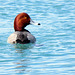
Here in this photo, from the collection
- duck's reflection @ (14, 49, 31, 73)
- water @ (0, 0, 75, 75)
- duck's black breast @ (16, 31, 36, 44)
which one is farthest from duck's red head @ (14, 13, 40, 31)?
duck's reflection @ (14, 49, 31, 73)

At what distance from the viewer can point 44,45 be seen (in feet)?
37.6

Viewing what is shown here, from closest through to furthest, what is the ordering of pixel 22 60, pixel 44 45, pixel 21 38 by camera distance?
pixel 22 60, pixel 21 38, pixel 44 45

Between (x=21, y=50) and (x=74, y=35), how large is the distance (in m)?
2.89

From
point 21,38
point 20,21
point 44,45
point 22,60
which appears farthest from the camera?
point 20,21

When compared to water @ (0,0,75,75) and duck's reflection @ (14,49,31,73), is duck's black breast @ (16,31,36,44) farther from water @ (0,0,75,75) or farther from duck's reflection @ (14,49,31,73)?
duck's reflection @ (14,49,31,73)

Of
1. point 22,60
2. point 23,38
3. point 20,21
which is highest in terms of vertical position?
point 20,21

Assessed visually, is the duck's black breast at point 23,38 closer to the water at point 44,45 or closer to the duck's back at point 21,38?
the duck's back at point 21,38

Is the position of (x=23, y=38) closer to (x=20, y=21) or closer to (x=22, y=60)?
(x=20, y=21)

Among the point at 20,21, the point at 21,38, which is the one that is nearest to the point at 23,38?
the point at 21,38

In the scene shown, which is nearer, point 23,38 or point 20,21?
point 23,38

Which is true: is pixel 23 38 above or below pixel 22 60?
above

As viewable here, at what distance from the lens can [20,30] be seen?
1238cm

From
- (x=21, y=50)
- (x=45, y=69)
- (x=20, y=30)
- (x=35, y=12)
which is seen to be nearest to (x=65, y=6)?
(x=35, y=12)

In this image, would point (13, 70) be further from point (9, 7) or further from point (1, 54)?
point (9, 7)
